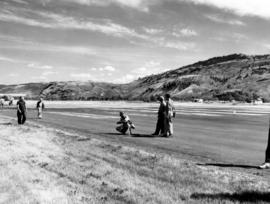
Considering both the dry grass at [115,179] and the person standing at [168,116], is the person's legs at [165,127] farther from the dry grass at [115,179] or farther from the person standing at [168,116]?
the dry grass at [115,179]

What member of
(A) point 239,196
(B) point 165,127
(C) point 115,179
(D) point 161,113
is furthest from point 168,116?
(A) point 239,196

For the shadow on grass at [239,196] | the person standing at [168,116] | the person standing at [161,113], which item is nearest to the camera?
the shadow on grass at [239,196]

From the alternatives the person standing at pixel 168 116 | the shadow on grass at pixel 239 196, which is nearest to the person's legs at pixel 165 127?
the person standing at pixel 168 116

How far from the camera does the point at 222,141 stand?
664 inches

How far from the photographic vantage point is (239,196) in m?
7.16

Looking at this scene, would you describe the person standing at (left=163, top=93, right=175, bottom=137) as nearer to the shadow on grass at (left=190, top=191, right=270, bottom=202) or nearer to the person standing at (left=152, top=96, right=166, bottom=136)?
the person standing at (left=152, top=96, right=166, bottom=136)

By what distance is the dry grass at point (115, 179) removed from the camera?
23.0 feet

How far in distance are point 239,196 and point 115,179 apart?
9.49 ft

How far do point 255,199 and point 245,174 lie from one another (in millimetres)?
2415

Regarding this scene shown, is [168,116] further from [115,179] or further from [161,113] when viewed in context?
[115,179]

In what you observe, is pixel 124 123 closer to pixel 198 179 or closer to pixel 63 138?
pixel 63 138

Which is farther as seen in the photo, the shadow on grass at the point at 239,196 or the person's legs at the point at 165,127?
the person's legs at the point at 165,127

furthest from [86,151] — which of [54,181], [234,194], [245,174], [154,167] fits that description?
[234,194]

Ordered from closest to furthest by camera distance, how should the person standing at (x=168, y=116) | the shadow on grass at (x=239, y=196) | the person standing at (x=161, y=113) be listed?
the shadow on grass at (x=239, y=196) < the person standing at (x=168, y=116) < the person standing at (x=161, y=113)
